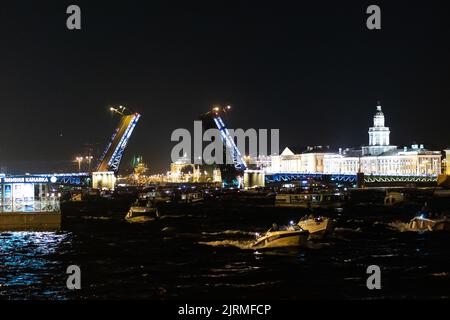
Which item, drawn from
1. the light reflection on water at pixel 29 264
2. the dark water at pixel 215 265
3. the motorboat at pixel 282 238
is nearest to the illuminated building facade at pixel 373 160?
the dark water at pixel 215 265

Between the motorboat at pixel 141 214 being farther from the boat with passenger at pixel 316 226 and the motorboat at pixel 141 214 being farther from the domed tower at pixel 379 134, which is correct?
the domed tower at pixel 379 134

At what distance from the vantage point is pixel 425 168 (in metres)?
134

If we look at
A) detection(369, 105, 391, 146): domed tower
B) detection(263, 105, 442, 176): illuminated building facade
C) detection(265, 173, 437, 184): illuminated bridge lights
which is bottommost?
detection(265, 173, 437, 184): illuminated bridge lights

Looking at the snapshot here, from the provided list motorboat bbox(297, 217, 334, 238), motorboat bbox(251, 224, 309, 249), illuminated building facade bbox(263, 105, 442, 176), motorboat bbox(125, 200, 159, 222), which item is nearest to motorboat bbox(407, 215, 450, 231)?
motorboat bbox(297, 217, 334, 238)

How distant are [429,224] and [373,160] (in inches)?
4659

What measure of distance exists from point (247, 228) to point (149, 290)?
18365mm

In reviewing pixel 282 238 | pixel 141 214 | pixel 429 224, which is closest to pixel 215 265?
pixel 282 238

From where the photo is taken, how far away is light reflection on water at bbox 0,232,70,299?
16.3 meters

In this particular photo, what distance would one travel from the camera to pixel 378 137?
16288 centimetres

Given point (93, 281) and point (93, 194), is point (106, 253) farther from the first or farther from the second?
point (93, 194)

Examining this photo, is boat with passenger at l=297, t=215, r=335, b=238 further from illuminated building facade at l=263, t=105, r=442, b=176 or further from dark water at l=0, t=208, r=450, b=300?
illuminated building facade at l=263, t=105, r=442, b=176

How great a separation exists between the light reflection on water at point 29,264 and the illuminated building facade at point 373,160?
4214 inches
